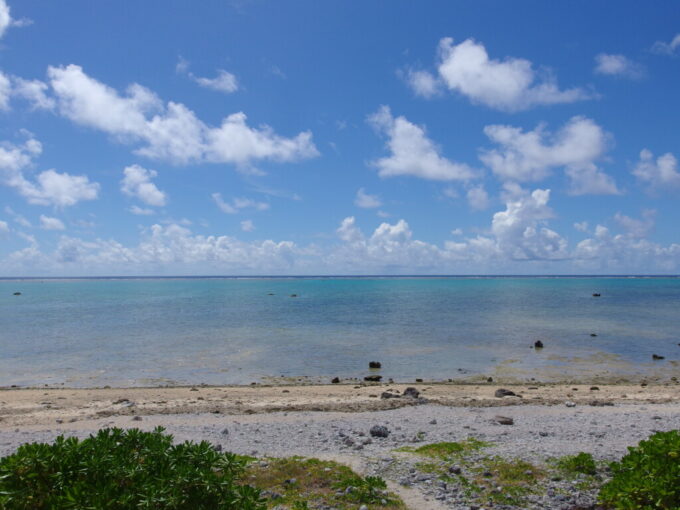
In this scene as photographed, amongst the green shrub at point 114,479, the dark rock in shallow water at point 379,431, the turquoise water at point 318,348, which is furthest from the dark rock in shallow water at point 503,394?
the green shrub at point 114,479

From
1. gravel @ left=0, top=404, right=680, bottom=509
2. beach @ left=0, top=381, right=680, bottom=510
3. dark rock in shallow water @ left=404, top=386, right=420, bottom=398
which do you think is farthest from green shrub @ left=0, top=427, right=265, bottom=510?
dark rock in shallow water @ left=404, top=386, right=420, bottom=398

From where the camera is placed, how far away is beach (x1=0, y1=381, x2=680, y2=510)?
12.4 meters

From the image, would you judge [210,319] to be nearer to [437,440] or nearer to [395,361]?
[395,361]

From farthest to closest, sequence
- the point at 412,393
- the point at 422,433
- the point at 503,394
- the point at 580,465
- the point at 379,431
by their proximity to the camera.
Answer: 1. the point at 503,394
2. the point at 412,393
3. the point at 422,433
4. the point at 379,431
5. the point at 580,465

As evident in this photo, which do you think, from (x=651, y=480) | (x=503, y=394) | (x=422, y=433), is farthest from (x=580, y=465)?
(x=503, y=394)

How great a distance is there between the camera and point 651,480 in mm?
7477

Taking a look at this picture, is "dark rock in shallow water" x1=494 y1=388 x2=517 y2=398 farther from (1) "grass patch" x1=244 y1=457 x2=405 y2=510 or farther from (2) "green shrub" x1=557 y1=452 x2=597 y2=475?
(1) "grass patch" x1=244 y1=457 x2=405 y2=510

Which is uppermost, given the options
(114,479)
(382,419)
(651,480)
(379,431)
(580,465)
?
(114,479)

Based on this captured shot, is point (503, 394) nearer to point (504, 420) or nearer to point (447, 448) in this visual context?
point (504, 420)

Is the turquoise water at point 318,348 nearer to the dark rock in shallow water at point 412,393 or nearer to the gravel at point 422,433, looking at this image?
the dark rock in shallow water at point 412,393

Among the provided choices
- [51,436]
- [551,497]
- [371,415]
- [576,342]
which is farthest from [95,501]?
[576,342]

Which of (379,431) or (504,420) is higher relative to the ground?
(379,431)

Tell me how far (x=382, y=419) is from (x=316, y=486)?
7.52 meters

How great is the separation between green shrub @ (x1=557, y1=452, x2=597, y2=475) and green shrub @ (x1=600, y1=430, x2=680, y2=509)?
285 centimetres
